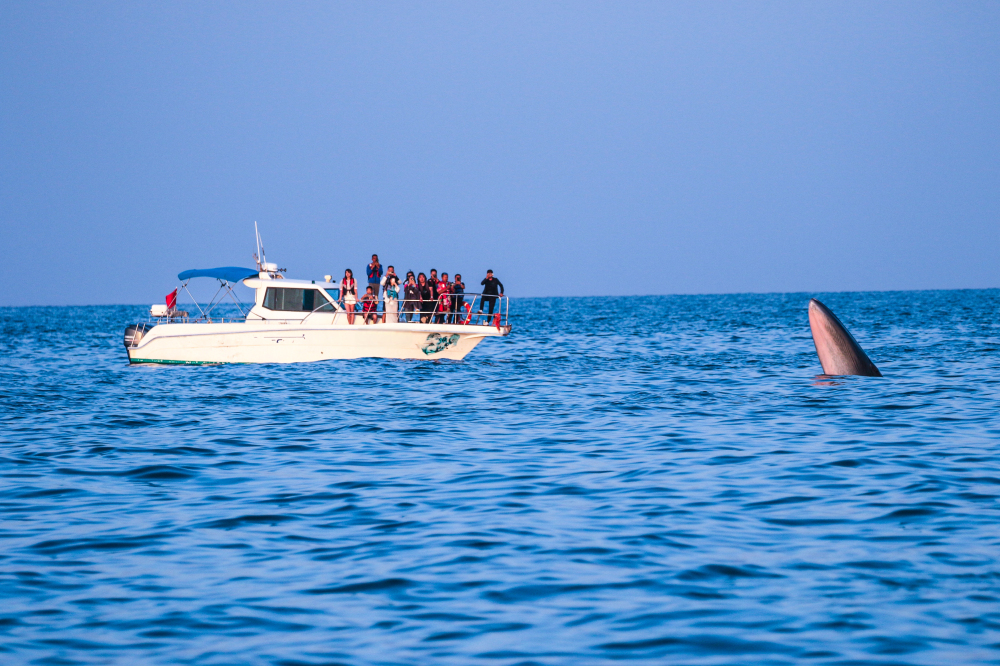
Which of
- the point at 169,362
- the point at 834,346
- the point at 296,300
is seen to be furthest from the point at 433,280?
the point at 834,346

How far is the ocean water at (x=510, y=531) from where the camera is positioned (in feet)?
19.9

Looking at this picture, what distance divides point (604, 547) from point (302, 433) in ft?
27.1

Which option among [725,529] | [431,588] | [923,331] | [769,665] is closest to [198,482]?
[431,588]

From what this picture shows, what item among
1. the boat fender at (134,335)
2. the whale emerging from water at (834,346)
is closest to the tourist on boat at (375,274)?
the boat fender at (134,335)

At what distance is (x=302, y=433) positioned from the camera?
605 inches

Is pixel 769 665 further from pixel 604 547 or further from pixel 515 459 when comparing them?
pixel 515 459

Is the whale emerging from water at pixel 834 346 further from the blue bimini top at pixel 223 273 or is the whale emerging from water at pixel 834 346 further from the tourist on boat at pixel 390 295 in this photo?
the blue bimini top at pixel 223 273

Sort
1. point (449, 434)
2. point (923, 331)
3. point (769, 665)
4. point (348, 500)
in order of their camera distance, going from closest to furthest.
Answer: point (769, 665), point (348, 500), point (449, 434), point (923, 331)

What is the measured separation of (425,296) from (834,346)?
41.9 ft

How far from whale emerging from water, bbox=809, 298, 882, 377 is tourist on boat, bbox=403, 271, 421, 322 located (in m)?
11.7

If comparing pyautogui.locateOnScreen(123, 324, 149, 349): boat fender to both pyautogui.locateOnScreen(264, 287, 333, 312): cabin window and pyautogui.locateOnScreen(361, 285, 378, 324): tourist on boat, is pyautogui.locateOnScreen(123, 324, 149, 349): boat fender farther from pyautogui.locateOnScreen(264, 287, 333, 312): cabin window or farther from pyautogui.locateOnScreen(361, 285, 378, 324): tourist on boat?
pyautogui.locateOnScreen(361, 285, 378, 324): tourist on boat

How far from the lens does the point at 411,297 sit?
28.7 m

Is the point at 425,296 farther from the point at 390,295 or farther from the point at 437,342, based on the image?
the point at 437,342

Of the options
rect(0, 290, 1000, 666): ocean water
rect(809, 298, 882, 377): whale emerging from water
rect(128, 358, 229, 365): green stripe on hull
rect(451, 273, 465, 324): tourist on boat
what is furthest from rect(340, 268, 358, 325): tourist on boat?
rect(809, 298, 882, 377): whale emerging from water
